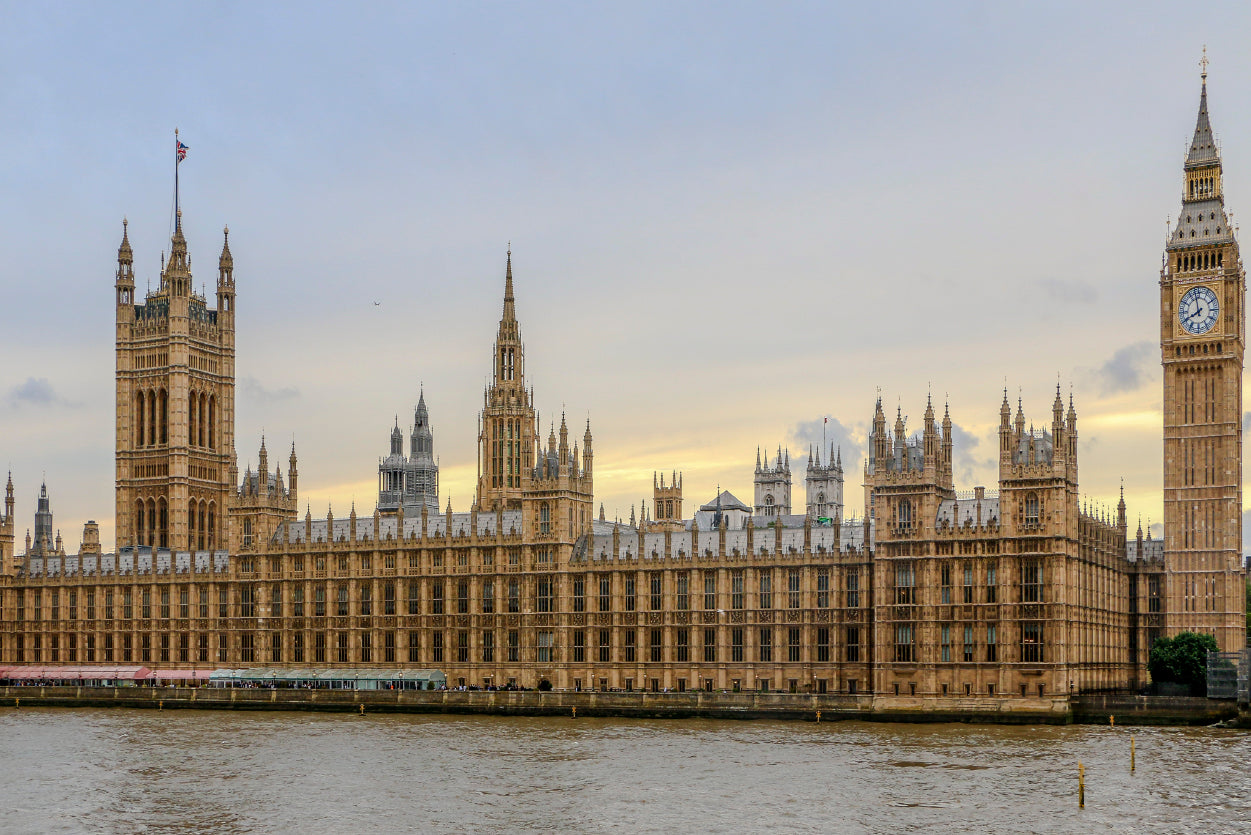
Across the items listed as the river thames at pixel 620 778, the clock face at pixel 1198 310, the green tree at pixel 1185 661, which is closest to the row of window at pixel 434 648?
the river thames at pixel 620 778

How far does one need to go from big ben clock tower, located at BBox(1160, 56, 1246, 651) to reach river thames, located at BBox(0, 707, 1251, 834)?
2929 cm

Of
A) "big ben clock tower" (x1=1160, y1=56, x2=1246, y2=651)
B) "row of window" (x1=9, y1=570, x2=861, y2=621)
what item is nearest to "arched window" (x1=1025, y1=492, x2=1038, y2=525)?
"row of window" (x1=9, y1=570, x2=861, y2=621)

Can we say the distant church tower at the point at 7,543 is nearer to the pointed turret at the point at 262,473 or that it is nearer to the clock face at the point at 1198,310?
the pointed turret at the point at 262,473

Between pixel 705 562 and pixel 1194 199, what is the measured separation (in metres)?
54.6

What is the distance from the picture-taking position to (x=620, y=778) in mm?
96062

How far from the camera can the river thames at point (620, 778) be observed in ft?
269

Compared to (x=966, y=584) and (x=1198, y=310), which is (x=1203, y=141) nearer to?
(x=1198, y=310)

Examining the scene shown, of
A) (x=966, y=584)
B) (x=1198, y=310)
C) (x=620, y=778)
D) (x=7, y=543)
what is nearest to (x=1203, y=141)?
(x=1198, y=310)

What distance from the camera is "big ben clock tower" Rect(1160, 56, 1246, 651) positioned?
14812 centimetres

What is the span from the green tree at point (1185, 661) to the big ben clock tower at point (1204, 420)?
9378 mm

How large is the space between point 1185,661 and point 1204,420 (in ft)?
79.7

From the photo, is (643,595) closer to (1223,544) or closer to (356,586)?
(356,586)

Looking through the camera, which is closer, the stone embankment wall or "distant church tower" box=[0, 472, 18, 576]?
the stone embankment wall

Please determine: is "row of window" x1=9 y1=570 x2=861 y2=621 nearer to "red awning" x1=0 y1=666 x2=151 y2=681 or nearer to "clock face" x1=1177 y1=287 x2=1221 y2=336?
"red awning" x1=0 y1=666 x2=151 y2=681
